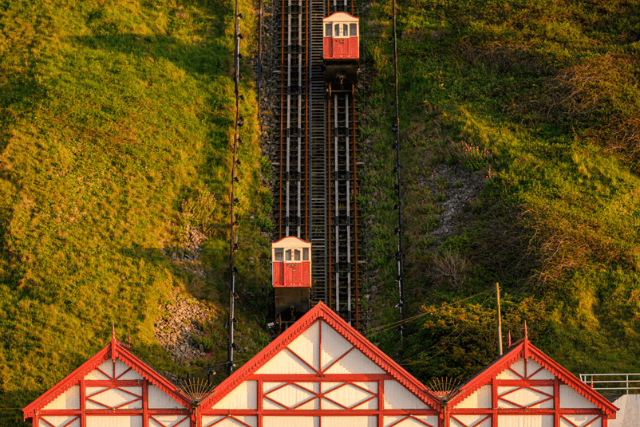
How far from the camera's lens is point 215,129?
48.3 m

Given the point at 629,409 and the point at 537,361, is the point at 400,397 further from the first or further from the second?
the point at 629,409

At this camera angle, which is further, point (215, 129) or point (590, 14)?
point (590, 14)

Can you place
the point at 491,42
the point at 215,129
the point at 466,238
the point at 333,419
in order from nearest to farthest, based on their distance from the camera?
the point at 333,419, the point at 466,238, the point at 215,129, the point at 491,42

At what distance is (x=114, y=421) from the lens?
1133 inches

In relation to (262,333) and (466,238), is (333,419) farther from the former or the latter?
(466,238)

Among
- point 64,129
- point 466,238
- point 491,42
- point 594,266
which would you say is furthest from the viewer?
point 491,42

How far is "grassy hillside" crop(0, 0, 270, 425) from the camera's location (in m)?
36.6

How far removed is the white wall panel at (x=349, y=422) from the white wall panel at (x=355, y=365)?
1.92 m

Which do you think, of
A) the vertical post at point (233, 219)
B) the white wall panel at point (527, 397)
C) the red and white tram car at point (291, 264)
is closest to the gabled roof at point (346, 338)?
the white wall panel at point (527, 397)

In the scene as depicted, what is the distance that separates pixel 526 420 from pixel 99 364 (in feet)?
58.4

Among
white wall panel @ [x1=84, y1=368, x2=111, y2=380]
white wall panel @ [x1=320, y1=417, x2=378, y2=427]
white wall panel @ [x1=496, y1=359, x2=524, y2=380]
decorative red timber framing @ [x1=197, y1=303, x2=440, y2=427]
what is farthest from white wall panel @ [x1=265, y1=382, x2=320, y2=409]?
white wall panel @ [x1=496, y1=359, x2=524, y2=380]

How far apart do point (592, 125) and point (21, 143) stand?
3724 cm

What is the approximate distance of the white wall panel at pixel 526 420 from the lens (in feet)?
94.1

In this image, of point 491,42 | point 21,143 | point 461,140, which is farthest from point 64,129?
point 491,42
